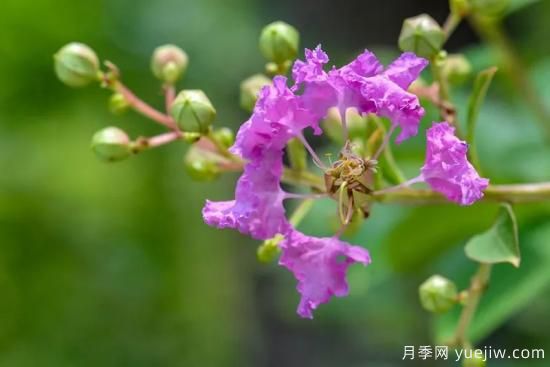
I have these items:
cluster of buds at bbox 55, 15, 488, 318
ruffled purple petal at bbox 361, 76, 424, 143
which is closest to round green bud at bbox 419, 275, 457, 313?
cluster of buds at bbox 55, 15, 488, 318

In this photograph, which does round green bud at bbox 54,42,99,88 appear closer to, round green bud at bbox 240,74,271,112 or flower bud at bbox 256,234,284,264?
round green bud at bbox 240,74,271,112

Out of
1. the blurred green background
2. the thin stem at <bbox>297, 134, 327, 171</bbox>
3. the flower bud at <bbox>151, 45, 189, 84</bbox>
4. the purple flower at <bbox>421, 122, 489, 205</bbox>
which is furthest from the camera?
the blurred green background

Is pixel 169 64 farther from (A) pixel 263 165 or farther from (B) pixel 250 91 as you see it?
(A) pixel 263 165

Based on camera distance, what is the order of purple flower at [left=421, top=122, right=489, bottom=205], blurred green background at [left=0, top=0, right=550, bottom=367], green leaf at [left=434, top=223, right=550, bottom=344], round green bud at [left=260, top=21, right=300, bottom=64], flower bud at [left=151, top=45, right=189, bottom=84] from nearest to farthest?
purple flower at [left=421, top=122, right=489, bottom=205] < round green bud at [left=260, top=21, right=300, bottom=64] < flower bud at [left=151, top=45, right=189, bottom=84] < green leaf at [left=434, top=223, right=550, bottom=344] < blurred green background at [left=0, top=0, right=550, bottom=367]

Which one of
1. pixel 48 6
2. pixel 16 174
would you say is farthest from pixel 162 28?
pixel 16 174

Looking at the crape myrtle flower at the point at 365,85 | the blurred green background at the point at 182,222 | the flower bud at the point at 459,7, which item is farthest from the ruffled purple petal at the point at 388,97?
the blurred green background at the point at 182,222

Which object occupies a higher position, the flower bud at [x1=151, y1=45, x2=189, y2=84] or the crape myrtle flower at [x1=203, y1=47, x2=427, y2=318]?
the flower bud at [x1=151, y1=45, x2=189, y2=84]

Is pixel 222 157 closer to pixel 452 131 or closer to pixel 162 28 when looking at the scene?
pixel 452 131
